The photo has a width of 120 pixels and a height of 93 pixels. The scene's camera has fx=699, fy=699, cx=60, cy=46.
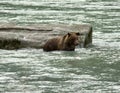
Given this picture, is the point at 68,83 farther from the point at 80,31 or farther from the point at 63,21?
the point at 63,21

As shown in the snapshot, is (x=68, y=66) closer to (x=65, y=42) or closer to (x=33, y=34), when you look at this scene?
(x=65, y=42)

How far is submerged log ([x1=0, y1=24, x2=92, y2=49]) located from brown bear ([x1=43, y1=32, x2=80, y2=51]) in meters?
0.40

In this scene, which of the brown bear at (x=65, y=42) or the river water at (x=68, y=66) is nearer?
the river water at (x=68, y=66)

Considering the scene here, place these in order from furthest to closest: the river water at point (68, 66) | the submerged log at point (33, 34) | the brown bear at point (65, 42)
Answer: the submerged log at point (33, 34), the brown bear at point (65, 42), the river water at point (68, 66)

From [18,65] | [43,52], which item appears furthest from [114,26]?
[18,65]

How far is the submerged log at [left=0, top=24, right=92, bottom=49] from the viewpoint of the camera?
16766 mm

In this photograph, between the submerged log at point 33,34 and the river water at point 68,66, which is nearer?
the river water at point 68,66

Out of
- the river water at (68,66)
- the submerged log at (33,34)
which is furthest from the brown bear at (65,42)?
the submerged log at (33,34)

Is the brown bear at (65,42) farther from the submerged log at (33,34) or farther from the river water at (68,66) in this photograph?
the submerged log at (33,34)

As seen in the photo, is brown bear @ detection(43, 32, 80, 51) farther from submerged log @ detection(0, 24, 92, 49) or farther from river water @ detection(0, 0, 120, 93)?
submerged log @ detection(0, 24, 92, 49)

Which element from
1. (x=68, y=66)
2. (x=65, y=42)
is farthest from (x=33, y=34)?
(x=68, y=66)

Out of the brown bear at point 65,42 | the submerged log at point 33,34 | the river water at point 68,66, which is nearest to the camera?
the river water at point 68,66

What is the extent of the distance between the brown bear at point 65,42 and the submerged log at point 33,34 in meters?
0.40

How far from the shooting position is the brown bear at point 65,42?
53.7 ft
